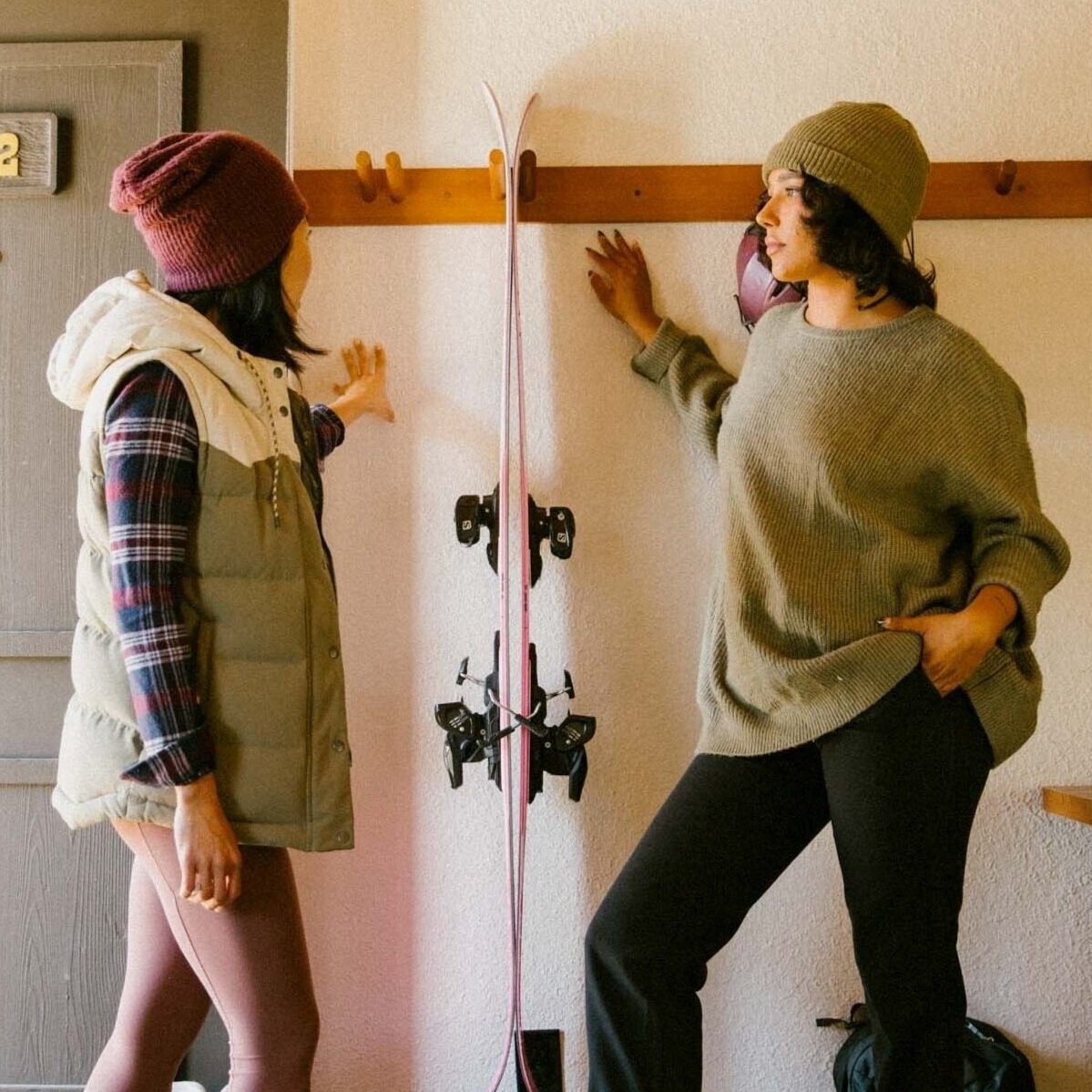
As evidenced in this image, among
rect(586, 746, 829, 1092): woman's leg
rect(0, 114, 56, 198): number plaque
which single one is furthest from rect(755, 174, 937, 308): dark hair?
rect(0, 114, 56, 198): number plaque

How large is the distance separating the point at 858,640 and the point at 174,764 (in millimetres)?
745

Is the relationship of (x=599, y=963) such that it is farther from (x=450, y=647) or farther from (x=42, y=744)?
(x=42, y=744)

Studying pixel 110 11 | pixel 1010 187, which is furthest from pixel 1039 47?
pixel 110 11

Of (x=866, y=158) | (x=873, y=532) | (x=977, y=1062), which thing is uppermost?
(x=866, y=158)

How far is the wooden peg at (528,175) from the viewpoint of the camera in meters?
1.61

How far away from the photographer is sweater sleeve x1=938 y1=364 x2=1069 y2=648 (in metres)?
1.27

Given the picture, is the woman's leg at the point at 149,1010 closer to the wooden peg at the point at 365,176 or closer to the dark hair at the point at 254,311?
the dark hair at the point at 254,311

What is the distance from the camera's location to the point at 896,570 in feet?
4.15

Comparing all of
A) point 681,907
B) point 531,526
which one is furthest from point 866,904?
point 531,526

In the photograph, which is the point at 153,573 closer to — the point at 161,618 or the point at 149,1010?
the point at 161,618

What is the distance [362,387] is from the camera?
5.44ft

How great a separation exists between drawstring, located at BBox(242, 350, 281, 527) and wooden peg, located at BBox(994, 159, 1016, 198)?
3.81ft

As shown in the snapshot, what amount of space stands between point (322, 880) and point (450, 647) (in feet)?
1.34

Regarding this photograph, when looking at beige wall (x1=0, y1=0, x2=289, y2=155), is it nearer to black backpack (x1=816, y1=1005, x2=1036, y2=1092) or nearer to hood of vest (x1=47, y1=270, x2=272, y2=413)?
hood of vest (x1=47, y1=270, x2=272, y2=413)
